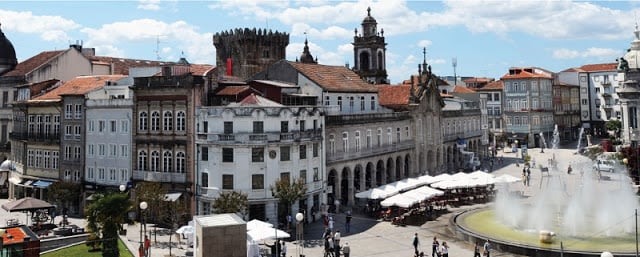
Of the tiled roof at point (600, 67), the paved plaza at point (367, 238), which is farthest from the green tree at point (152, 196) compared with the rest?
the tiled roof at point (600, 67)

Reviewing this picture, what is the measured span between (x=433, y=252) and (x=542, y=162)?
55.4 m

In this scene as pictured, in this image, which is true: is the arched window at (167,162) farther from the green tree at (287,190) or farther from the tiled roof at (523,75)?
the tiled roof at (523,75)

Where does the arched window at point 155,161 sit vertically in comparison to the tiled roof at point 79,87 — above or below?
below

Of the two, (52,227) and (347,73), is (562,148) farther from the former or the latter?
(52,227)

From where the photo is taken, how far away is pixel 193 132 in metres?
43.2

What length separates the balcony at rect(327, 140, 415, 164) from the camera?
4828 centimetres

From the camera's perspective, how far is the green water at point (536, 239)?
30.8 meters

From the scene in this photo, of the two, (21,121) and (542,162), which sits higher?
(21,121)

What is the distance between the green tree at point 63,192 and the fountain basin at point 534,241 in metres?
31.2

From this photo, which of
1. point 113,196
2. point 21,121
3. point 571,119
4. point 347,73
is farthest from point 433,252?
point 571,119

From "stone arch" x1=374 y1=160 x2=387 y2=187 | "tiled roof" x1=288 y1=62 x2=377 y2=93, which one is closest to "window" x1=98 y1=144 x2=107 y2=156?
"tiled roof" x1=288 y1=62 x2=377 y2=93

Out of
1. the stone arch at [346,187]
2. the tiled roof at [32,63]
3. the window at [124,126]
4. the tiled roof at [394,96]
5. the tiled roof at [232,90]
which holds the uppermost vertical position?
the tiled roof at [32,63]

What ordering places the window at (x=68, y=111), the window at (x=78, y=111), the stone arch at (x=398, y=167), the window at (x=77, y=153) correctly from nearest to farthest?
the window at (x=78, y=111)
the window at (x=77, y=153)
the window at (x=68, y=111)
the stone arch at (x=398, y=167)

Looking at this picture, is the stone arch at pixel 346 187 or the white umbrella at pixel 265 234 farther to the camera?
the stone arch at pixel 346 187
